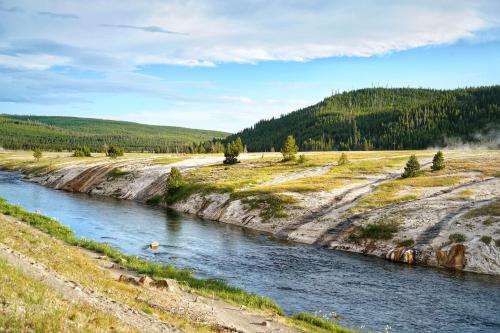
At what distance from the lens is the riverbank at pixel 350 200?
178 ft

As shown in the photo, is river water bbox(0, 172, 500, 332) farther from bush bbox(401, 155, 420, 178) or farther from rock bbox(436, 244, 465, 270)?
bush bbox(401, 155, 420, 178)

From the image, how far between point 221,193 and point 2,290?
70.3 m

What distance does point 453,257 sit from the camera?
167ft

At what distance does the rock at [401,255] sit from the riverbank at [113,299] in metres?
27.1

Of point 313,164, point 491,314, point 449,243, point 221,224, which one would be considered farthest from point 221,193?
point 491,314

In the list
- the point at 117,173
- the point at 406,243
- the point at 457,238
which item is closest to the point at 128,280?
the point at 406,243

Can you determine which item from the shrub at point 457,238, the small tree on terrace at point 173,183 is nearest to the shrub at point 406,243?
the shrub at point 457,238

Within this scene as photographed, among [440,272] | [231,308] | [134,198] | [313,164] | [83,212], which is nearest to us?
[231,308]

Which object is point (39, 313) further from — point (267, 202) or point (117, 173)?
point (117, 173)

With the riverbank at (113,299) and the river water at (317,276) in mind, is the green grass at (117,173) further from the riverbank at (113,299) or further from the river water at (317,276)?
the riverbank at (113,299)

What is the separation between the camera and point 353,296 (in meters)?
36.9

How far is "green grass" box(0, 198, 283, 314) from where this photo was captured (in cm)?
3123

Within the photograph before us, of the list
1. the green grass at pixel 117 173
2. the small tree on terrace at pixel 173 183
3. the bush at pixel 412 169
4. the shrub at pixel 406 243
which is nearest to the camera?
the shrub at pixel 406 243

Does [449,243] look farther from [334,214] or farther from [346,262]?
[334,214]
